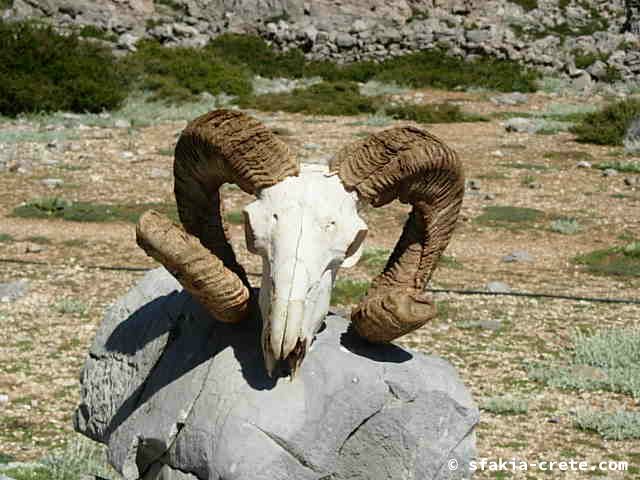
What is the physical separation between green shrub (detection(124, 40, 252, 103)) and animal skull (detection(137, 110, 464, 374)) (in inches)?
958

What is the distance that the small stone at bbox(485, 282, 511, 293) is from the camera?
486 inches

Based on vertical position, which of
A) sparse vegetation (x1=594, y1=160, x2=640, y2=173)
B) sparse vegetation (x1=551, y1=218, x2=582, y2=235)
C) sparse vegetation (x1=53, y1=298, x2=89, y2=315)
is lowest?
sparse vegetation (x1=594, y1=160, x2=640, y2=173)

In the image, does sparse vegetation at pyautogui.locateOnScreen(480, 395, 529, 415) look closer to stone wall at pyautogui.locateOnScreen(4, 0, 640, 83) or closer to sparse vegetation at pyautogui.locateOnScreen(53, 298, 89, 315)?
sparse vegetation at pyautogui.locateOnScreen(53, 298, 89, 315)

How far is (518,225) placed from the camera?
16.2 meters

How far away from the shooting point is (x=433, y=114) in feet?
90.1

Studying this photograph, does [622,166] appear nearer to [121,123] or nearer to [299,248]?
[121,123]

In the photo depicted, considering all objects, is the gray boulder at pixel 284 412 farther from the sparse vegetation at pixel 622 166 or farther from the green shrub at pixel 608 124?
the green shrub at pixel 608 124

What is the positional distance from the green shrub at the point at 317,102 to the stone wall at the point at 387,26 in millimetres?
9075

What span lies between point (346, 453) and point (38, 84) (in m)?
23.7

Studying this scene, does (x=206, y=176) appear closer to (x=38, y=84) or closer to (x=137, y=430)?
(x=137, y=430)

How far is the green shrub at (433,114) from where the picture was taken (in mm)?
27250

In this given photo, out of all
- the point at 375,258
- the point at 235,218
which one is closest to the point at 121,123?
the point at 235,218

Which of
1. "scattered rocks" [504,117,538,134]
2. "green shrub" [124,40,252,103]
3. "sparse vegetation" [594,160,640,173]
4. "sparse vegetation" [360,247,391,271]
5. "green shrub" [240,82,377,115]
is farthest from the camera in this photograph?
"green shrub" [124,40,252,103]

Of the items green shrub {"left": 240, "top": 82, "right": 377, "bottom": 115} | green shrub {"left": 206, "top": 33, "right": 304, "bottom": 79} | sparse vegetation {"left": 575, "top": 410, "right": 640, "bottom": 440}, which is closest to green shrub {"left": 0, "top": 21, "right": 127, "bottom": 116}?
green shrub {"left": 240, "top": 82, "right": 377, "bottom": 115}
